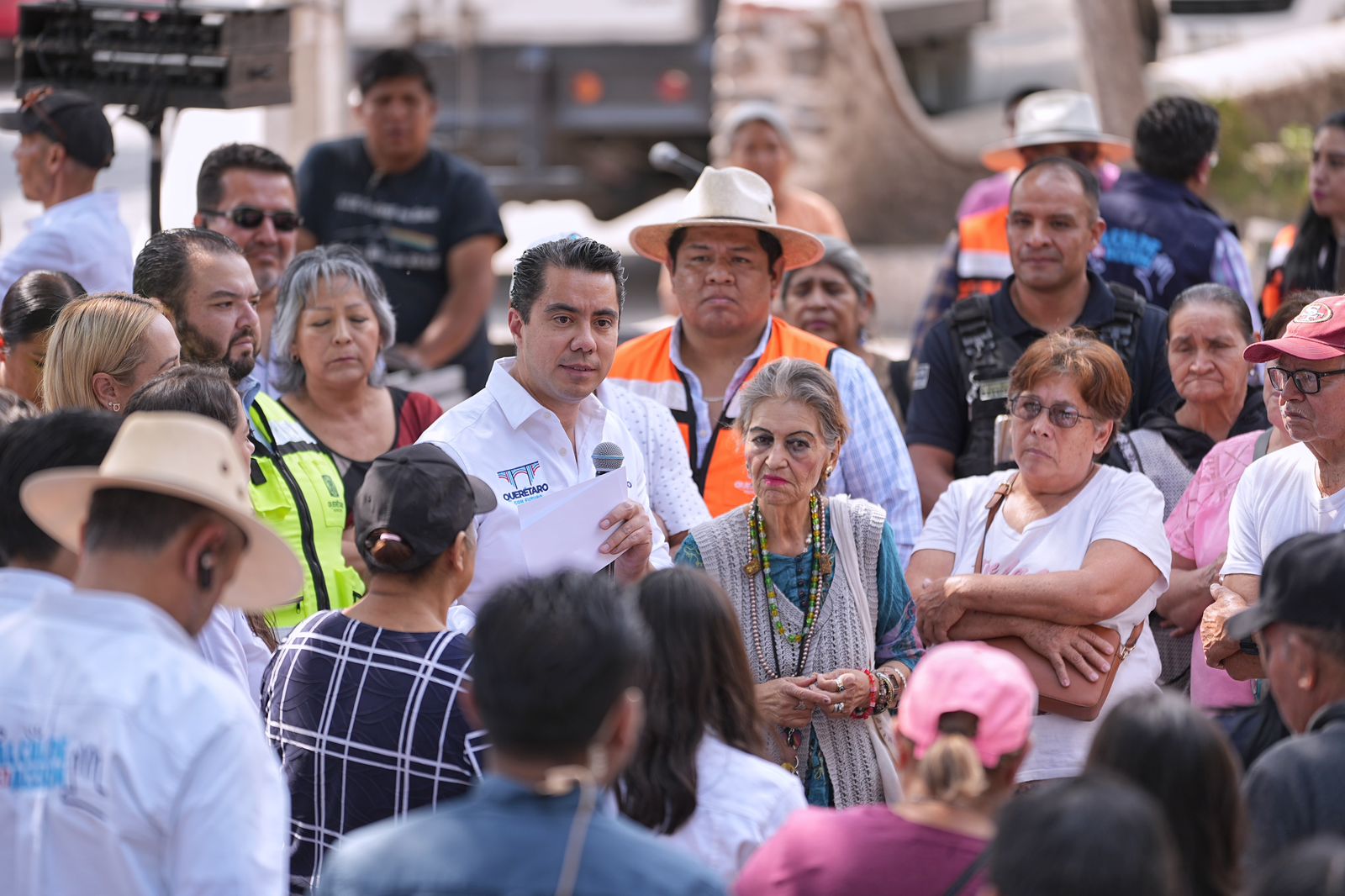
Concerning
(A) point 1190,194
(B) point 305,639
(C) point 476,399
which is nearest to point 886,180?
(A) point 1190,194

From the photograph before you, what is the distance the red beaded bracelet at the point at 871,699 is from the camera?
11.9 ft

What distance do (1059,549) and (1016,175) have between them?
256 centimetres

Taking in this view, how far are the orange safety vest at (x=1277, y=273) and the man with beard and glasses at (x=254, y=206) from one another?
3651 millimetres

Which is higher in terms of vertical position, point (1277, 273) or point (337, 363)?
point (1277, 273)

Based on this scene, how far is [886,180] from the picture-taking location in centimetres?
1058

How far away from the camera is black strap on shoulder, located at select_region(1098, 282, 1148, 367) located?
4.95 metres

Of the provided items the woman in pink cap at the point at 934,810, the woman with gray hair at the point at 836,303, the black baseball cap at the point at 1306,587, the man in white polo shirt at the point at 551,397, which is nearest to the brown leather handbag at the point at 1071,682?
the man in white polo shirt at the point at 551,397

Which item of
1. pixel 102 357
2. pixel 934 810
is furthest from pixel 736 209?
pixel 934 810

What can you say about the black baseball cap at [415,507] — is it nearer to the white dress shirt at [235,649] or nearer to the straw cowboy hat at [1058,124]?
the white dress shirt at [235,649]

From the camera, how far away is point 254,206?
17.7 feet

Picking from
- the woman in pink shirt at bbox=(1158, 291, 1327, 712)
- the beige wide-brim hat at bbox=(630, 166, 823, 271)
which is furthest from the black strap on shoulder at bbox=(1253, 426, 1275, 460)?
the beige wide-brim hat at bbox=(630, 166, 823, 271)

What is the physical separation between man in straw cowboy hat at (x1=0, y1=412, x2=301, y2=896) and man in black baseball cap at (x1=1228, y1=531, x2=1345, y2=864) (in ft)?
5.00

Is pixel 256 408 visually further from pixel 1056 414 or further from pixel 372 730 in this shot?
pixel 1056 414

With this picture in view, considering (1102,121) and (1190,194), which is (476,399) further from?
(1102,121)
